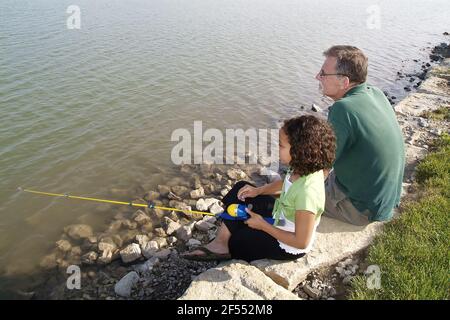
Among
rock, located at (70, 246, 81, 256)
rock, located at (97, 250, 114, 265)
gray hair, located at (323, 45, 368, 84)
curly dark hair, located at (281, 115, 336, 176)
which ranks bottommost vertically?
rock, located at (70, 246, 81, 256)

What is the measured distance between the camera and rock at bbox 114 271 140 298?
510 centimetres

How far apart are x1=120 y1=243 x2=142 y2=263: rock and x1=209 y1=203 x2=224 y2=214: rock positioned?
5.43 feet

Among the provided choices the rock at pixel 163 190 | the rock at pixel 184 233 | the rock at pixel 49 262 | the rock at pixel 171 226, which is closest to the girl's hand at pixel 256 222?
the rock at pixel 184 233

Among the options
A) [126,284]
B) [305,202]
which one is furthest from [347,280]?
[126,284]

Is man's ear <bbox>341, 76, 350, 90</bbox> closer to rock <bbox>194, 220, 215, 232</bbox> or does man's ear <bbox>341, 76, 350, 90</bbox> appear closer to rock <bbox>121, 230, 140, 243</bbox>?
rock <bbox>194, 220, 215, 232</bbox>

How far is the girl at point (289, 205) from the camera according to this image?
3750 millimetres

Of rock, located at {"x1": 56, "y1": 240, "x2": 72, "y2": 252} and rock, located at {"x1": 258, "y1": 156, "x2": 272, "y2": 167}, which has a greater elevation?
rock, located at {"x1": 258, "y1": 156, "x2": 272, "y2": 167}

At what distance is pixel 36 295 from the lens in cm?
545

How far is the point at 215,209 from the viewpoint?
7.12 meters

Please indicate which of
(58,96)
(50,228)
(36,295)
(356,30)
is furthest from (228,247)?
(356,30)

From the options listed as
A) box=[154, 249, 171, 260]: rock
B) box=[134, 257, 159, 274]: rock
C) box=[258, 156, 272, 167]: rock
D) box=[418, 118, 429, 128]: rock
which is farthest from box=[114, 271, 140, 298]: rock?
box=[418, 118, 429, 128]: rock

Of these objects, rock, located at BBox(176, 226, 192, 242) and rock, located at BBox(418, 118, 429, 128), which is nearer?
rock, located at BBox(176, 226, 192, 242)

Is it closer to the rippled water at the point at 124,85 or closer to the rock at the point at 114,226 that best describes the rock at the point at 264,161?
the rippled water at the point at 124,85

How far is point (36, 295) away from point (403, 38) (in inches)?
1176
